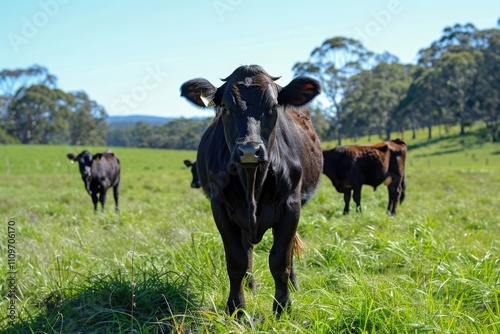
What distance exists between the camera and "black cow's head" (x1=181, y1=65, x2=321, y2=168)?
9.39ft

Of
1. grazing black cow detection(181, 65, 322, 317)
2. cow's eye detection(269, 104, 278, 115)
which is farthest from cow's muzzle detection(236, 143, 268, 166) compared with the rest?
cow's eye detection(269, 104, 278, 115)

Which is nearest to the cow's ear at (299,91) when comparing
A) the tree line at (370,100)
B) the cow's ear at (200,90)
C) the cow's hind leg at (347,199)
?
the cow's ear at (200,90)

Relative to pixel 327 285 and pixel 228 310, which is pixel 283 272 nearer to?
pixel 228 310

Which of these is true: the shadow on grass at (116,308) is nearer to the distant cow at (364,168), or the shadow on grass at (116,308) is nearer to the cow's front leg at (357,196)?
the cow's front leg at (357,196)

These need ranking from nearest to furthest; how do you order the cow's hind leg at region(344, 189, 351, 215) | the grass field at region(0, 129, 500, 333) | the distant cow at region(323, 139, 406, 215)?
the grass field at region(0, 129, 500, 333)
the cow's hind leg at region(344, 189, 351, 215)
the distant cow at region(323, 139, 406, 215)

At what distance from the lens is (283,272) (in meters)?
3.46

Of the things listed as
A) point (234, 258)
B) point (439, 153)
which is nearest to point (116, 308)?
point (234, 258)

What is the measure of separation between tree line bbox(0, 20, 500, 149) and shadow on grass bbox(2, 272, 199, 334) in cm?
2694

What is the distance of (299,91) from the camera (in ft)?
11.9

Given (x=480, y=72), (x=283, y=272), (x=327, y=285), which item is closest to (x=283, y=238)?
(x=283, y=272)

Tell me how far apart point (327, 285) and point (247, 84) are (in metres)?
2.02

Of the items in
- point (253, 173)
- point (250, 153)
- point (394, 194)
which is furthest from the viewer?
point (394, 194)

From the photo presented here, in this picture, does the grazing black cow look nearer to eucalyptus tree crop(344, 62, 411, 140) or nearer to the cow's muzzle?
the cow's muzzle

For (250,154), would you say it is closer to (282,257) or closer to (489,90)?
(282,257)
